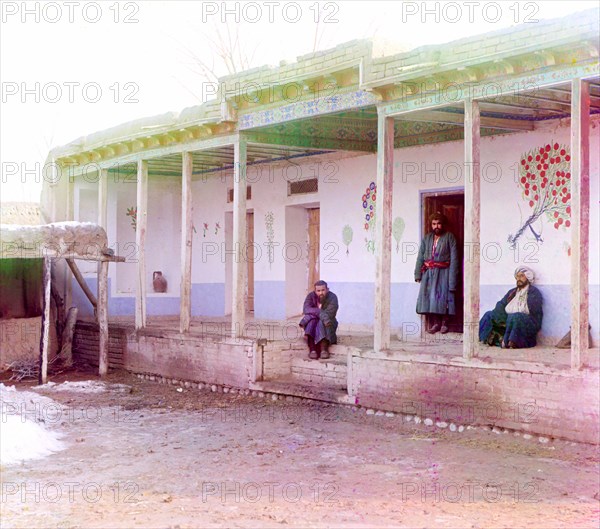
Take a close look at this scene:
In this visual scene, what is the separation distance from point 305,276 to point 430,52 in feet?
21.8

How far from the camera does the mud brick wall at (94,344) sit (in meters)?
14.8

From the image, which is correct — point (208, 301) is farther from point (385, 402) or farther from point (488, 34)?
point (488, 34)

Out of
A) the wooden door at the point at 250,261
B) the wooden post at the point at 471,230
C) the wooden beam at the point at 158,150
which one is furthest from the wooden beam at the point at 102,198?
the wooden post at the point at 471,230

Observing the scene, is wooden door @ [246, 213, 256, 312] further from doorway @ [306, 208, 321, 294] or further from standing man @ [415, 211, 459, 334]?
standing man @ [415, 211, 459, 334]

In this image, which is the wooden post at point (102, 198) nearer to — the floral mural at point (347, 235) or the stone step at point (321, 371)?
the floral mural at point (347, 235)

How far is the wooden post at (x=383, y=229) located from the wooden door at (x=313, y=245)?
4.70m

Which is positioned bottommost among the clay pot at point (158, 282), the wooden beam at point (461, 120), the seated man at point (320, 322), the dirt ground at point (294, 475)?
the dirt ground at point (294, 475)

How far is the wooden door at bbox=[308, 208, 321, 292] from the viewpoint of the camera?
1484 cm

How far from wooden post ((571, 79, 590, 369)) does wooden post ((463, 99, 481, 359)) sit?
1.24 metres

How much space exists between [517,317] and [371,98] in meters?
3.17

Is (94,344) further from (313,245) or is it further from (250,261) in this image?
(313,245)

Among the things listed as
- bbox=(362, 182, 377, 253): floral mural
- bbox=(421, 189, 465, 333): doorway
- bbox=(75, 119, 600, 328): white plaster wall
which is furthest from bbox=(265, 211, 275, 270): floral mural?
bbox=(421, 189, 465, 333): doorway

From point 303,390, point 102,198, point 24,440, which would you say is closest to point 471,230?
point 303,390

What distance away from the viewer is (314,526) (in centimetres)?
600
